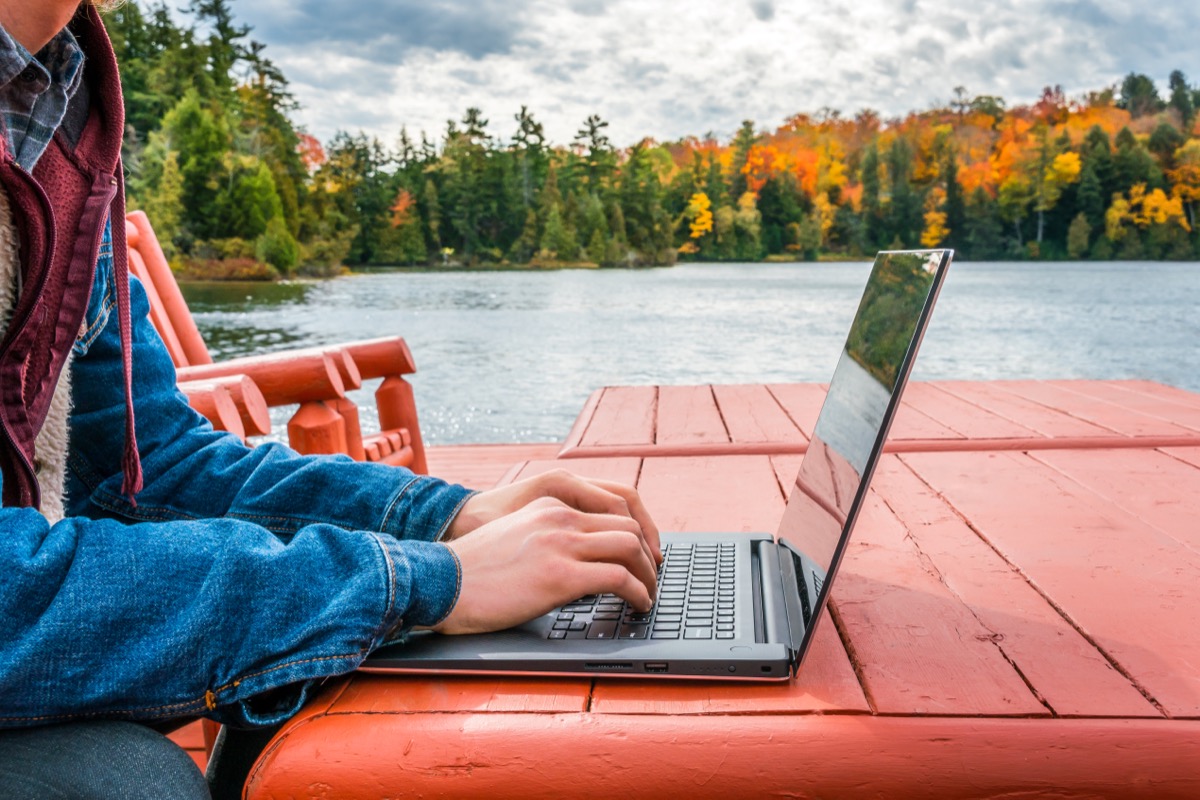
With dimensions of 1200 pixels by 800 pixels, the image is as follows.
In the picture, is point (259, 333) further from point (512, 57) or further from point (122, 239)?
point (512, 57)

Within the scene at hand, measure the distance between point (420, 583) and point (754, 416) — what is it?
43.2 inches

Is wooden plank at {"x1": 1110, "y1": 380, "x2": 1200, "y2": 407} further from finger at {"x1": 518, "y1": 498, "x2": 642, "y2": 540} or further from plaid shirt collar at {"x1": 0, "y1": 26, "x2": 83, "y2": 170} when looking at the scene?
plaid shirt collar at {"x1": 0, "y1": 26, "x2": 83, "y2": 170}

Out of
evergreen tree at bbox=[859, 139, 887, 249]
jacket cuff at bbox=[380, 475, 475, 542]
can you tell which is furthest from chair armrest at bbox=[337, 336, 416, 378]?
evergreen tree at bbox=[859, 139, 887, 249]

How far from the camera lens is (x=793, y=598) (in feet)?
2.19

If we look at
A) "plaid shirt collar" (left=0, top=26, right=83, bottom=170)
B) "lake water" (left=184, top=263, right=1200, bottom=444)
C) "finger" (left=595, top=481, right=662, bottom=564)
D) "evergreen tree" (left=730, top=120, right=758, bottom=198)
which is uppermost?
"evergreen tree" (left=730, top=120, right=758, bottom=198)

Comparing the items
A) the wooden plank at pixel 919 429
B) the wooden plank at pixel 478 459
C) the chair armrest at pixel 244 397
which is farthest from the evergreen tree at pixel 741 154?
the chair armrest at pixel 244 397

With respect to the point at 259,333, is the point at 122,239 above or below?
above

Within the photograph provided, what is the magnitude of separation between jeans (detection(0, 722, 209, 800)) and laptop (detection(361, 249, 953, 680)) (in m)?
0.12

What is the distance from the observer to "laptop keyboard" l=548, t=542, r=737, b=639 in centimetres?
59

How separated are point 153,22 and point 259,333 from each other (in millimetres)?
12888

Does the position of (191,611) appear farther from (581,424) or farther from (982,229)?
(982,229)

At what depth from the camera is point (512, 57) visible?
126 feet

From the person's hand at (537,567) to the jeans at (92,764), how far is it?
0.16 metres

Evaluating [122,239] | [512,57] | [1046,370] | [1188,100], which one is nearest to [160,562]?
[122,239]
